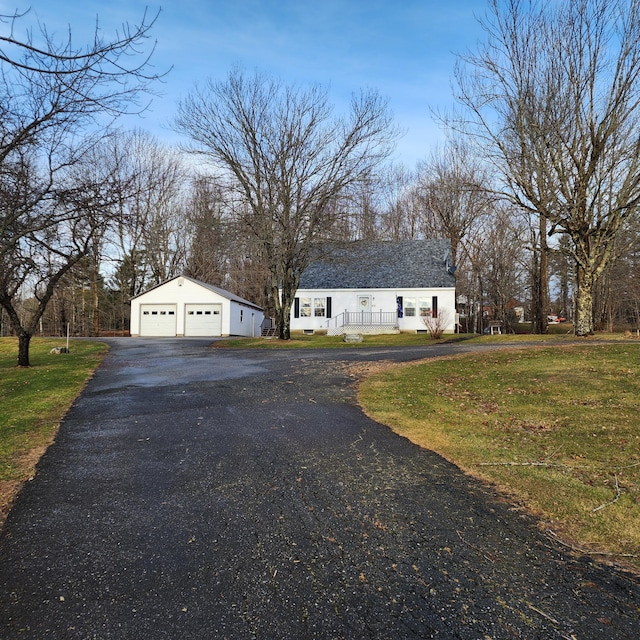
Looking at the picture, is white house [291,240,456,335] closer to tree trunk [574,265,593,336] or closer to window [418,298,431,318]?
window [418,298,431,318]

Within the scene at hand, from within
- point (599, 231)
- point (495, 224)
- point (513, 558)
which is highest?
point (495, 224)

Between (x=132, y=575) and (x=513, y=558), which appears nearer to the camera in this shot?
(x=132, y=575)

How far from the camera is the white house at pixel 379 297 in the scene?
26.7 metres

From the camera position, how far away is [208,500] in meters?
3.72

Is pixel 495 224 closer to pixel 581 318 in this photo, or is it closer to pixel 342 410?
pixel 581 318

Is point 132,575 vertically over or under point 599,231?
under

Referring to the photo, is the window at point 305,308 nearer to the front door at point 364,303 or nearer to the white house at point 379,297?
the white house at point 379,297

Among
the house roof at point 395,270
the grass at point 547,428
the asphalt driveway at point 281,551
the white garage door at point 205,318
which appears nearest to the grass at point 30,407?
the asphalt driveway at point 281,551

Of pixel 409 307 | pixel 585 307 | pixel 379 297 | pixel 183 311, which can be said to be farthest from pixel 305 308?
pixel 585 307

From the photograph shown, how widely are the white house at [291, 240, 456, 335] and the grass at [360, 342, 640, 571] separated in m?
16.0

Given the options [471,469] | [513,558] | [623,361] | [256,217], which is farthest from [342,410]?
[256,217]

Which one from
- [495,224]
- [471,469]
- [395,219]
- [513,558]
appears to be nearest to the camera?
[513,558]

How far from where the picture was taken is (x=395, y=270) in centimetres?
2844

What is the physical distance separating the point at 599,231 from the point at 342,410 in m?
17.0
